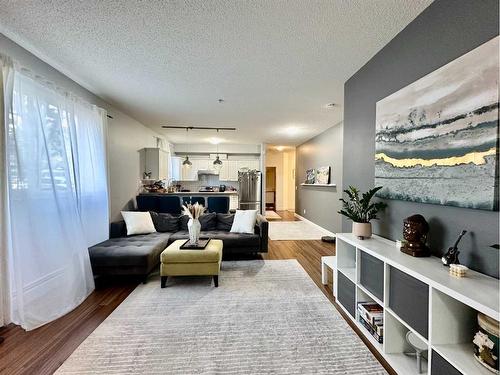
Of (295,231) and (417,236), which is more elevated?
(417,236)

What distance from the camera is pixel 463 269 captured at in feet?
4.21

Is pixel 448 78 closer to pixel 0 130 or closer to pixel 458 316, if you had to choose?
pixel 458 316

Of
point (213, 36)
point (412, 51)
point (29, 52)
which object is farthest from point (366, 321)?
point (29, 52)

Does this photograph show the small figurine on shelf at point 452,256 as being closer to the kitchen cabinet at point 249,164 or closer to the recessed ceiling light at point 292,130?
the recessed ceiling light at point 292,130

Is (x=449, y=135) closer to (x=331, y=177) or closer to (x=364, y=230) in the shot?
(x=364, y=230)

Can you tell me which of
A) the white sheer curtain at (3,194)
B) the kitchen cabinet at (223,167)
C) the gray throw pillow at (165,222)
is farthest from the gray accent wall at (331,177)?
the white sheer curtain at (3,194)

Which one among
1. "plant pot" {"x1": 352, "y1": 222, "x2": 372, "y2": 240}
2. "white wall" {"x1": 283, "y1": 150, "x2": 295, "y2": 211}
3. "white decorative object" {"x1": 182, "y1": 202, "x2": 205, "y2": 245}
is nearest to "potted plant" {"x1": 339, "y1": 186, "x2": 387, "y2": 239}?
"plant pot" {"x1": 352, "y1": 222, "x2": 372, "y2": 240}

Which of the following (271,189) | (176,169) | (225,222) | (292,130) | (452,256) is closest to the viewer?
(452,256)

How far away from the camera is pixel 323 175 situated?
19.9 ft

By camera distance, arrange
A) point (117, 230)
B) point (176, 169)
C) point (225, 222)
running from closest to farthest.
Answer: point (117, 230) → point (225, 222) → point (176, 169)

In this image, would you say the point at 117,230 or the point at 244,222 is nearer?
Answer: the point at 117,230

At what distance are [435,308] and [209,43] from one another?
262cm

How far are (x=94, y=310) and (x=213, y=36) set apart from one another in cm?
292

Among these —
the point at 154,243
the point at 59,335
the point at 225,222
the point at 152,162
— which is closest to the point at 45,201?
the point at 59,335
